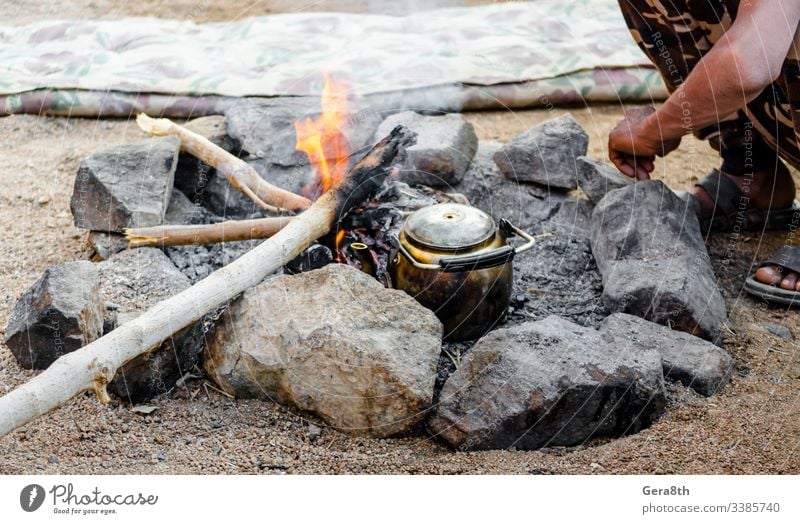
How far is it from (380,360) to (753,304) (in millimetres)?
1251

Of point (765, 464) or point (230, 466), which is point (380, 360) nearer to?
point (230, 466)

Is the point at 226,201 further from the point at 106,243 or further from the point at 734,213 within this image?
the point at 734,213

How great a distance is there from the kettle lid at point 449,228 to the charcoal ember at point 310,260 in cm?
28

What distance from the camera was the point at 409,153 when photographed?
2805 millimetres

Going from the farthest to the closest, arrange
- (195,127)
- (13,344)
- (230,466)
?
(195,127) → (13,344) → (230,466)

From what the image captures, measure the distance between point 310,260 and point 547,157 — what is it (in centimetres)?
95

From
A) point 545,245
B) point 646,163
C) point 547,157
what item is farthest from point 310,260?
point 646,163

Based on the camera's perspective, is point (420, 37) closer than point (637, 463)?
No

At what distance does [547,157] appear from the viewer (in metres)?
2.89

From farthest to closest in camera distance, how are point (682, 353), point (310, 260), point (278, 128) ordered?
point (278, 128) → point (310, 260) → point (682, 353)

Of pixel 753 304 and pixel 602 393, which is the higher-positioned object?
pixel 602 393

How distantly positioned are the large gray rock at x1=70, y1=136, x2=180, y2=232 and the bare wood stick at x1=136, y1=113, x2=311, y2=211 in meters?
0.07
